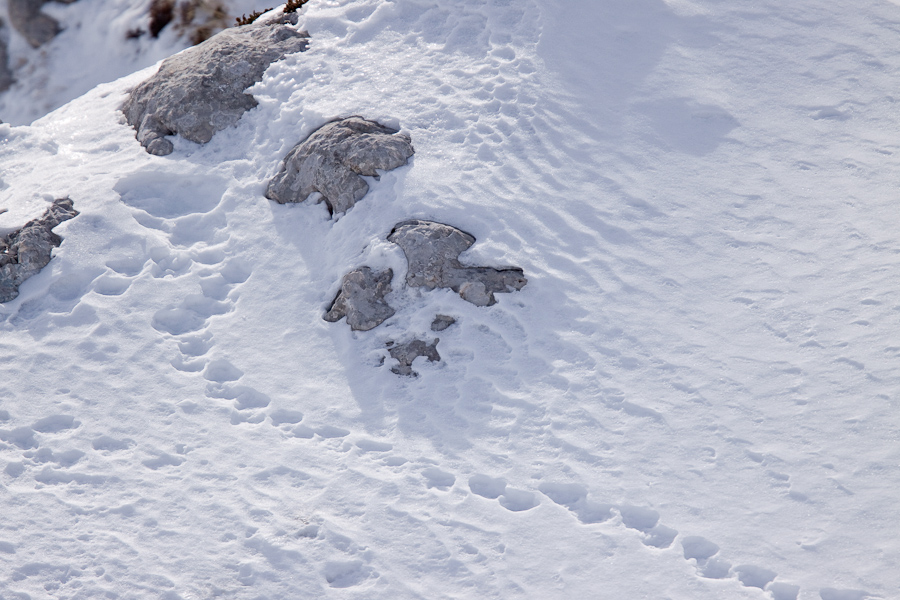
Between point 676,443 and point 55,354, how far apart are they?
16.9 ft

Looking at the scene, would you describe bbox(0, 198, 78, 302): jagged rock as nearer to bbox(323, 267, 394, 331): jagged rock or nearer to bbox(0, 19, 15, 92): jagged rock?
bbox(323, 267, 394, 331): jagged rock

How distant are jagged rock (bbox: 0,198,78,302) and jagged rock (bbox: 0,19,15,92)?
35.5 feet

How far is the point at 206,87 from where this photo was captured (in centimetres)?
741

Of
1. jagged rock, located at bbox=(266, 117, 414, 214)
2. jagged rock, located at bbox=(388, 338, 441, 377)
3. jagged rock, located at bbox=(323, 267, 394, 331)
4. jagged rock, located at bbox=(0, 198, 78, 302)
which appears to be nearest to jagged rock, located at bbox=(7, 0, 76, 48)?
jagged rock, located at bbox=(0, 198, 78, 302)

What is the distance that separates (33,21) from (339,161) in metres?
13.2

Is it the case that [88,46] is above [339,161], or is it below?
below

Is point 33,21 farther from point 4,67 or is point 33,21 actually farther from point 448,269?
point 448,269

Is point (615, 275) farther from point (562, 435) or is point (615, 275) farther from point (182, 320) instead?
point (182, 320)

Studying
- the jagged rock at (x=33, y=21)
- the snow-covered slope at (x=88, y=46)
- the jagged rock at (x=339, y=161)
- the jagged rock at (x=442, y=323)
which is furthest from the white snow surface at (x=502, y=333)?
the jagged rock at (x=33, y=21)

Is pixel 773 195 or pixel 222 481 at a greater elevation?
pixel 773 195

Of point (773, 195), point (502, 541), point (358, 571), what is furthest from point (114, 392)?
point (773, 195)

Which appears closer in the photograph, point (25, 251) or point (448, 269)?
point (448, 269)

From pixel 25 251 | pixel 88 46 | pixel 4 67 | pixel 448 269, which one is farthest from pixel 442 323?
pixel 4 67

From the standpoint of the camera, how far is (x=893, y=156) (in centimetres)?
617
